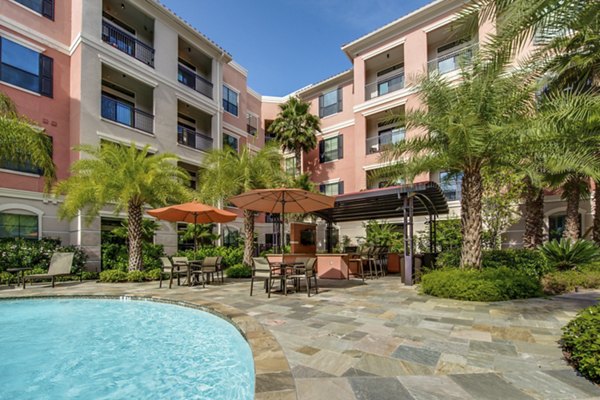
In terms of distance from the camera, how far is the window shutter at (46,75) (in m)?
15.0

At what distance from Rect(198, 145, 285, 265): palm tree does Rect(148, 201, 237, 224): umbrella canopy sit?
6.90ft

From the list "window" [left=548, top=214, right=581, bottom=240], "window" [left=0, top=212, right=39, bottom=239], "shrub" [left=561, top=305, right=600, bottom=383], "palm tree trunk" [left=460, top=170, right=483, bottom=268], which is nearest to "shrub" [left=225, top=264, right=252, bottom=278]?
"palm tree trunk" [left=460, top=170, right=483, bottom=268]

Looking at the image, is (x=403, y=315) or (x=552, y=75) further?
(x=552, y=75)

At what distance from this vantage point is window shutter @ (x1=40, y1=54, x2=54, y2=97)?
15.0m

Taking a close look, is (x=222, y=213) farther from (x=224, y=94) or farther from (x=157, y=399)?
(x=224, y=94)

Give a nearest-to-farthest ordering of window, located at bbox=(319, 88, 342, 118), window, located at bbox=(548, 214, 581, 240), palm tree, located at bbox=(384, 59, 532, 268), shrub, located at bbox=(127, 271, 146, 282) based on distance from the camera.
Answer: palm tree, located at bbox=(384, 59, 532, 268), shrub, located at bbox=(127, 271, 146, 282), window, located at bbox=(548, 214, 581, 240), window, located at bbox=(319, 88, 342, 118)

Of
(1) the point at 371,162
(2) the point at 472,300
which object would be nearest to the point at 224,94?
(1) the point at 371,162

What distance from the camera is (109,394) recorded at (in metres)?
3.68

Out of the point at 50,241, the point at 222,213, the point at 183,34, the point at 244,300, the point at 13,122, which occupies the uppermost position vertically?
the point at 183,34

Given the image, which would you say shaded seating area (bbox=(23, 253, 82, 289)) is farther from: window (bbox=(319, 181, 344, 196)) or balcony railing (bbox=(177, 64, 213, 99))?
window (bbox=(319, 181, 344, 196))

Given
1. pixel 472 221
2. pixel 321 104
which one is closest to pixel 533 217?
pixel 472 221

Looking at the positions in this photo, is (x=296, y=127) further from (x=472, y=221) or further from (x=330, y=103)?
(x=472, y=221)

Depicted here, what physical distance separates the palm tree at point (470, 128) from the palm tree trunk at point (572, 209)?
20.7 ft

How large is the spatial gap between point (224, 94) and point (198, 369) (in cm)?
2331
